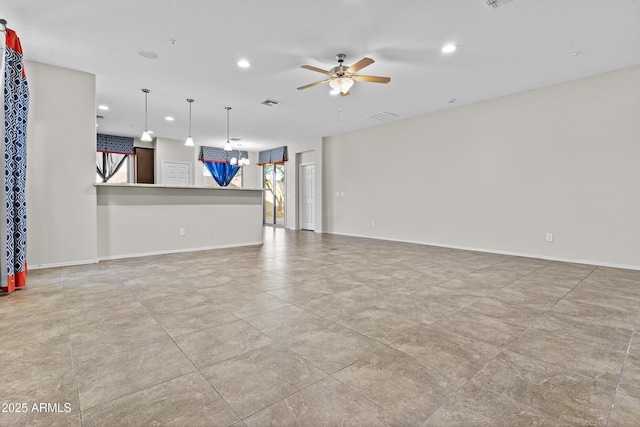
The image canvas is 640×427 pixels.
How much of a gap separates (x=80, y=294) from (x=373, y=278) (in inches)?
116

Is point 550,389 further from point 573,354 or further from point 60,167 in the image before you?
point 60,167

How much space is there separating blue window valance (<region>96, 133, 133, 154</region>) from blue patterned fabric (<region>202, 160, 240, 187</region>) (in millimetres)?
2174

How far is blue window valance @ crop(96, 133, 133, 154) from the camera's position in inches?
321

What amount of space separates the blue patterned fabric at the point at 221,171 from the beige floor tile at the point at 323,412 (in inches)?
378

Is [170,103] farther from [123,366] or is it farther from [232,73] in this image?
[123,366]

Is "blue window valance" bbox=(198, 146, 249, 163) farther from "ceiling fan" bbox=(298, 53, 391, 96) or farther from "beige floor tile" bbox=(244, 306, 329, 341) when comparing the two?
"beige floor tile" bbox=(244, 306, 329, 341)

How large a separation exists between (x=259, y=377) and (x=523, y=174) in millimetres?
5131

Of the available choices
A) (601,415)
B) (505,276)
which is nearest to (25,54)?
(601,415)

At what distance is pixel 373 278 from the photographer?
358cm

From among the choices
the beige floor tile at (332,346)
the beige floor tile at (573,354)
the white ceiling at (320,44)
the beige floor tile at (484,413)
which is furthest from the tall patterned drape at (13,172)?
the beige floor tile at (573,354)

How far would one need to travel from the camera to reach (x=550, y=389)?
149 cm

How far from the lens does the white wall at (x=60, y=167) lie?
154 inches

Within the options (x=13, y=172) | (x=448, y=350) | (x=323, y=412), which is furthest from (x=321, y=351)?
(x=13, y=172)

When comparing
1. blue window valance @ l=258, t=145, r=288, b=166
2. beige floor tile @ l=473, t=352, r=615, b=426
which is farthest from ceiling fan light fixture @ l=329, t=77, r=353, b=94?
blue window valance @ l=258, t=145, r=288, b=166
